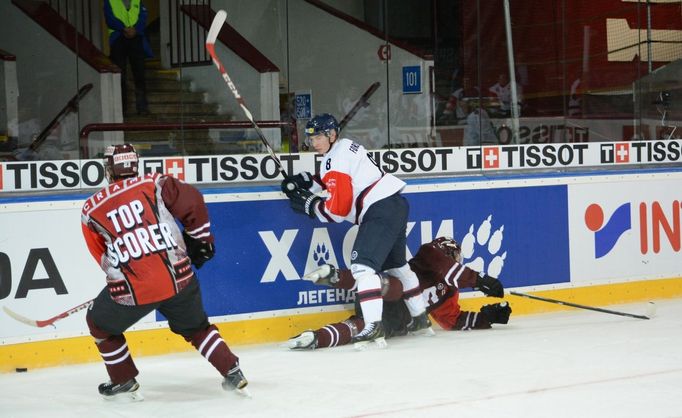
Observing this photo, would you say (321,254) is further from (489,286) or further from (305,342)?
(489,286)

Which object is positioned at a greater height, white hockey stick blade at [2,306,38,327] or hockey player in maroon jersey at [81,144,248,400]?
hockey player in maroon jersey at [81,144,248,400]

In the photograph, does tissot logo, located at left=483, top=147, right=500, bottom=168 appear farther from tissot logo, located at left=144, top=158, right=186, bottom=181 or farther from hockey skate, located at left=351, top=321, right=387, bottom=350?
tissot logo, located at left=144, top=158, right=186, bottom=181

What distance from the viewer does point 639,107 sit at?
8477 mm

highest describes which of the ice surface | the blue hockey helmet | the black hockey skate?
the blue hockey helmet

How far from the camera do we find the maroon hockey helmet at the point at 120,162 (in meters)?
4.95

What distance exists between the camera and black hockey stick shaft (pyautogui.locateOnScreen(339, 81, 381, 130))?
24.9 ft

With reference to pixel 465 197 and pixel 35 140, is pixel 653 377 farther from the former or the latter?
pixel 35 140

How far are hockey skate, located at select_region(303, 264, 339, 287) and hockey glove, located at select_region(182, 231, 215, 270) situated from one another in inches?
51.0

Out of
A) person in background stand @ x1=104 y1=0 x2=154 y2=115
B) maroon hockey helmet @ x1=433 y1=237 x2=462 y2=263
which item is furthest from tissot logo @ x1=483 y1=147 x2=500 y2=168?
person in background stand @ x1=104 y1=0 x2=154 y2=115

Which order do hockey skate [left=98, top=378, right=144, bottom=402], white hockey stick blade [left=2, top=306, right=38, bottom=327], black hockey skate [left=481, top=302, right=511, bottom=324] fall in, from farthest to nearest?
black hockey skate [left=481, top=302, right=511, bottom=324], white hockey stick blade [left=2, top=306, right=38, bottom=327], hockey skate [left=98, top=378, right=144, bottom=402]

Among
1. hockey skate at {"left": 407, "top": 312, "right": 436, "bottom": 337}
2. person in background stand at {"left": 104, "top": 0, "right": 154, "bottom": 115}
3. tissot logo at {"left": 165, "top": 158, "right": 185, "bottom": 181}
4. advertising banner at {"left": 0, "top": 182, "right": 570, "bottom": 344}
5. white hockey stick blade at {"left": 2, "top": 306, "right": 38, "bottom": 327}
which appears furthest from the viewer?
person in background stand at {"left": 104, "top": 0, "right": 154, "bottom": 115}

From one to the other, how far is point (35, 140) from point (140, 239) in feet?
5.84

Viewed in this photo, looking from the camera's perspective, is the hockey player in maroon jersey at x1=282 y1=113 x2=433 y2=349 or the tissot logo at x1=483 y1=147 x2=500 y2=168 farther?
the tissot logo at x1=483 y1=147 x2=500 y2=168

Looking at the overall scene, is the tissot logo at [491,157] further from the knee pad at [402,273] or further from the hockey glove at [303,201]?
the hockey glove at [303,201]
